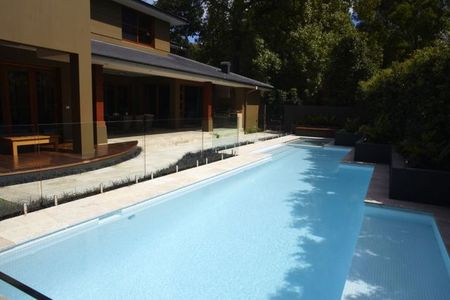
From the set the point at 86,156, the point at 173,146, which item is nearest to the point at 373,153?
the point at 173,146

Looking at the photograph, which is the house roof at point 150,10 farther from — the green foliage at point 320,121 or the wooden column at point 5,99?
the green foliage at point 320,121

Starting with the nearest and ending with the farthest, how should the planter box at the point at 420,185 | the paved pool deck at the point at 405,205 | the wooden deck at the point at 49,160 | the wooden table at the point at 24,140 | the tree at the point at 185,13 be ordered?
1. the paved pool deck at the point at 405,205
2. the planter box at the point at 420,185
3. the wooden deck at the point at 49,160
4. the wooden table at the point at 24,140
5. the tree at the point at 185,13

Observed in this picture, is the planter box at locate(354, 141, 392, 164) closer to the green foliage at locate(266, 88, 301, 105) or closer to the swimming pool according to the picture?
the swimming pool

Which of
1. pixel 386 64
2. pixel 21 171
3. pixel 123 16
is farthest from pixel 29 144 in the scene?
pixel 386 64

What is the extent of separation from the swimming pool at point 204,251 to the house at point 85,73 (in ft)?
12.0

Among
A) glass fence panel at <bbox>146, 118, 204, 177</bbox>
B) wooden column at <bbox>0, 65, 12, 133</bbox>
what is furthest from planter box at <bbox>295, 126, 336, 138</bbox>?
wooden column at <bbox>0, 65, 12, 133</bbox>

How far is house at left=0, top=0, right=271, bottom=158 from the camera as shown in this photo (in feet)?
29.7

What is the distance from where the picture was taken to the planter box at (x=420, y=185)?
Result: 7.34 m

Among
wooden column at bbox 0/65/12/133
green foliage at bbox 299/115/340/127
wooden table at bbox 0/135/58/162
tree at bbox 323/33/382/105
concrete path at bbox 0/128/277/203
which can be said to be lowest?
concrete path at bbox 0/128/277/203

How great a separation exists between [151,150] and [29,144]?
3.81 metres

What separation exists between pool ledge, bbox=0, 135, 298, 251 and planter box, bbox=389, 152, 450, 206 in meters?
4.79

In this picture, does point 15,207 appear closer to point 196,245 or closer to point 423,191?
point 196,245

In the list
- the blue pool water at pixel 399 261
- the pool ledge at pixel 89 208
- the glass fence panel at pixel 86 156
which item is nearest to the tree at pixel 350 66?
the glass fence panel at pixel 86 156

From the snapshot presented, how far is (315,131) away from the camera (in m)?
22.5
